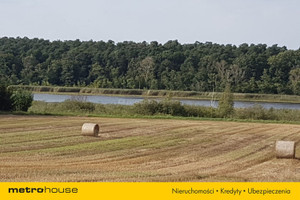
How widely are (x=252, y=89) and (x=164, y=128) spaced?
47.0m

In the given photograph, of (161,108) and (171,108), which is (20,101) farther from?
(171,108)

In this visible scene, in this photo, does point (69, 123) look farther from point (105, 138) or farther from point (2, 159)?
point (2, 159)

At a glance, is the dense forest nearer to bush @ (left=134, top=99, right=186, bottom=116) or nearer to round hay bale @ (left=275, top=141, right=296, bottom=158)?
bush @ (left=134, top=99, right=186, bottom=116)

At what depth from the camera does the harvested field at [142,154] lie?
487 inches

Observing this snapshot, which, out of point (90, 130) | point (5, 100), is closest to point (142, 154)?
point (90, 130)

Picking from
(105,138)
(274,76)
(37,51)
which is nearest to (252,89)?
(274,76)

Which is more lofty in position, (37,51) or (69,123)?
(37,51)

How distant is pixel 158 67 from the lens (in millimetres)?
85688

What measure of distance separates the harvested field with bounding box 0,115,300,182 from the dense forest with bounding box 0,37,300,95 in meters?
45.6

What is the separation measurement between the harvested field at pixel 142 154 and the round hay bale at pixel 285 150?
0.20 m

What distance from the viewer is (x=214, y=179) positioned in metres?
11.9
